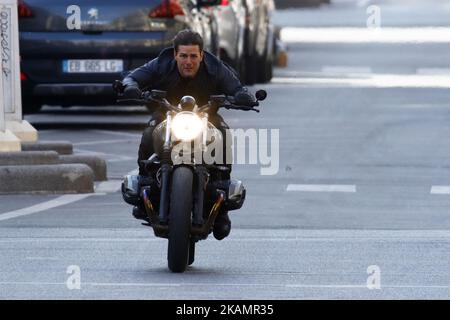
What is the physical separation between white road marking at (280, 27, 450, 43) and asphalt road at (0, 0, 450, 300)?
1407cm

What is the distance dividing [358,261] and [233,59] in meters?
15.4

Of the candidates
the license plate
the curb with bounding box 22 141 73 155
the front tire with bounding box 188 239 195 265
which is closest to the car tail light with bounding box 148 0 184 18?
the license plate

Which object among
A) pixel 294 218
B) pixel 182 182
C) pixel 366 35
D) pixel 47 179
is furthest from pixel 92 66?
pixel 366 35

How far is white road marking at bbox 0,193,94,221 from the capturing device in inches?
580

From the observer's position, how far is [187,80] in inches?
466

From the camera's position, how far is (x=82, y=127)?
76.3ft

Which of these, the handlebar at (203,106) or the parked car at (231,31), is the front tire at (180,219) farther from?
the parked car at (231,31)

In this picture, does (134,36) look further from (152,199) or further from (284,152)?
(152,199)

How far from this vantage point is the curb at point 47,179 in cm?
1609

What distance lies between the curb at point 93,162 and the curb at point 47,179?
2.73 ft

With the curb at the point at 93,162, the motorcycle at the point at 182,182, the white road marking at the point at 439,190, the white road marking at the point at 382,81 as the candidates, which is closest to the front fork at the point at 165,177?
the motorcycle at the point at 182,182

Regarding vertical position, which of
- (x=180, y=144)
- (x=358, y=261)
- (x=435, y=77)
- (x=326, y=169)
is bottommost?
(x=435, y=77)

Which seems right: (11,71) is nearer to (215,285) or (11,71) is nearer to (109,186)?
(109,186)

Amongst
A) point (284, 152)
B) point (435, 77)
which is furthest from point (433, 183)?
point (435, 77)
